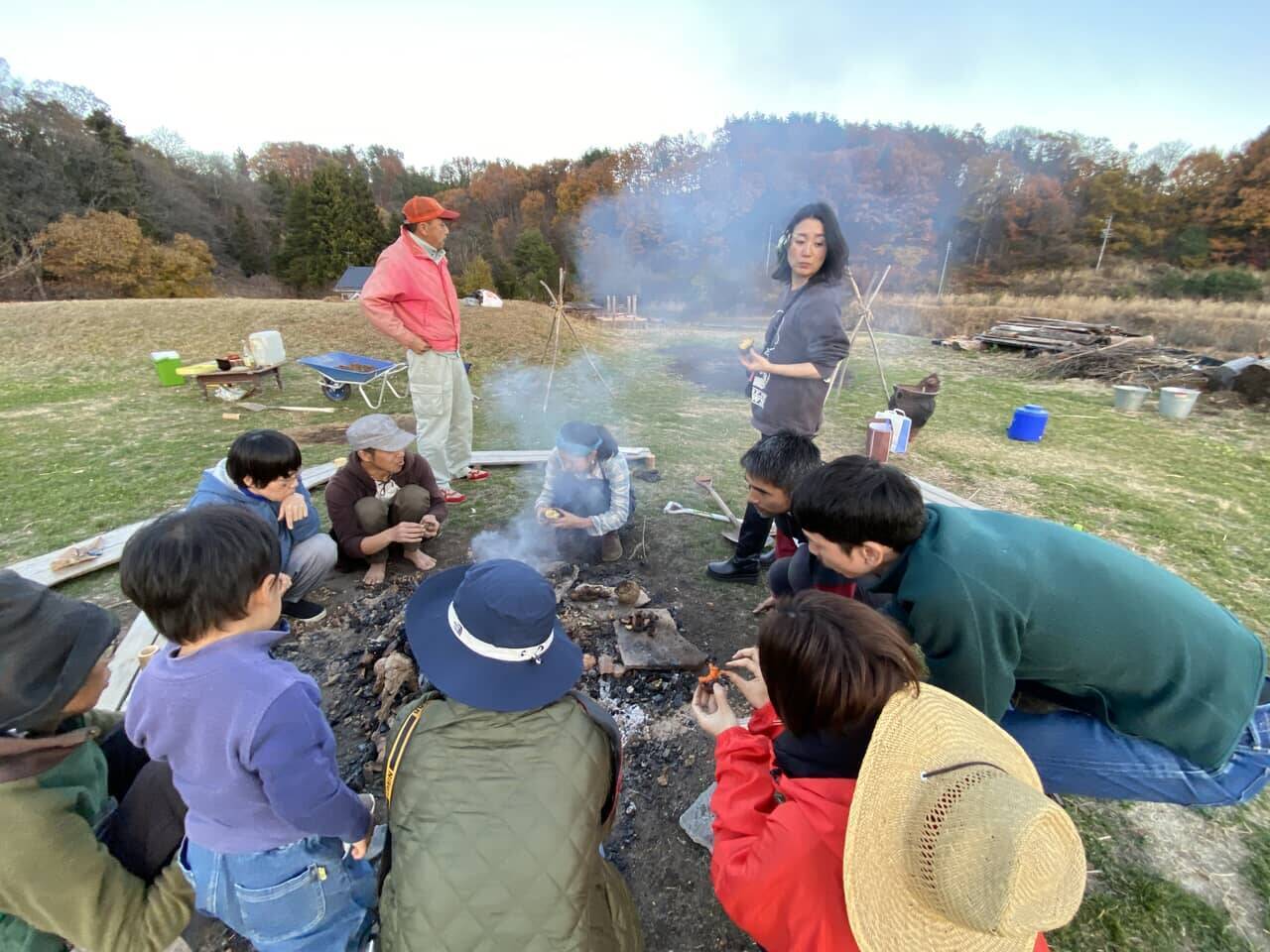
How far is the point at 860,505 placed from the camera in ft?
5.74

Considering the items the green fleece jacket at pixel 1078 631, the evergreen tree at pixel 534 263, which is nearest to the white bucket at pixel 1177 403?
the green fleece jacket at pixel 1078 631

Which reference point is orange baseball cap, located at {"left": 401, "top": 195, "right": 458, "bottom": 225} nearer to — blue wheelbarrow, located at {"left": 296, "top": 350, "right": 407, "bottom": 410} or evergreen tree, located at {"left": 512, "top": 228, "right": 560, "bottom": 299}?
blue wheelbarrow, located at {"left": 296, "top": 350, "right": 407, "bottom": 410}

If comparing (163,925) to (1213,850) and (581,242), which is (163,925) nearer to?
(1213,850)

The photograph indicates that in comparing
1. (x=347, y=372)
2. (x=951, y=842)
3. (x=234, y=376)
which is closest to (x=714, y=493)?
(x=951, y=842)

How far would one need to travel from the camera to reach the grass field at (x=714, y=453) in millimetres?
2141

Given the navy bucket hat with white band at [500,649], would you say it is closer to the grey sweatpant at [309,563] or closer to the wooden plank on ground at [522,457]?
the grey sweatpant at [309,563]

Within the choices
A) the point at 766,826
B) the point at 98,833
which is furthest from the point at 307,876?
the point at 766,826

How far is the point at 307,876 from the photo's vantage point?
1.52m

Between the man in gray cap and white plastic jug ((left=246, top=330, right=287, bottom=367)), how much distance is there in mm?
6581

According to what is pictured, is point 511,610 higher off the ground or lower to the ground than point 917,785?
higher

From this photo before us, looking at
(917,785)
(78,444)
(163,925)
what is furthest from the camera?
(78,444)

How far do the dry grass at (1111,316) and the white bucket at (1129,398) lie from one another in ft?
21.8

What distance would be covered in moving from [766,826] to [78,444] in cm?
840

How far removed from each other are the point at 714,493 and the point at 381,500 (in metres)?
2.83
